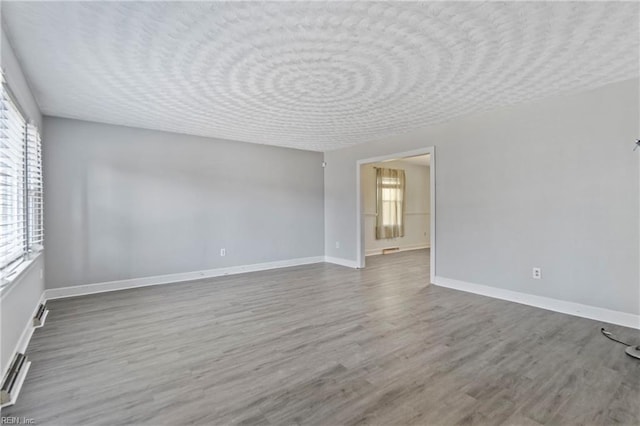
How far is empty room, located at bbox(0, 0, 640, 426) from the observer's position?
1934 mm

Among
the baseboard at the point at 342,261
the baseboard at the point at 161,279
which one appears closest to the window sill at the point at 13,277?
the baseboard at the point at 161,279

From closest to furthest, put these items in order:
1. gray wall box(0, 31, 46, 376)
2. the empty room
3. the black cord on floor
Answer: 1. the empty room
2. gray wall box(0, 31, 46, 376)
3. the black cord on floor

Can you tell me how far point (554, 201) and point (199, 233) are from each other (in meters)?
5.05

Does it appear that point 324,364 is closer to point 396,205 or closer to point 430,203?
point 430,203

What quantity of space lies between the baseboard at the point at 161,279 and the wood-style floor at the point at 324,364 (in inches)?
→ 13.5

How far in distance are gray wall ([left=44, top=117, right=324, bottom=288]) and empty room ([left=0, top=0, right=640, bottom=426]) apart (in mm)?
31

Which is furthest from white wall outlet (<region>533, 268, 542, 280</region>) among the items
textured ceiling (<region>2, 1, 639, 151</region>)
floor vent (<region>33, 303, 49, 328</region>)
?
floor vent (<region>33, 303, 49, 328</region>)

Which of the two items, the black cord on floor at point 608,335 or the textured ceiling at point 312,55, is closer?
the textured ceiling at point 312,55

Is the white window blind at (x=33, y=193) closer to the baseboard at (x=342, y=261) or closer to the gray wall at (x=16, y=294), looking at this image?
the gray wall at (x=16, y=294)

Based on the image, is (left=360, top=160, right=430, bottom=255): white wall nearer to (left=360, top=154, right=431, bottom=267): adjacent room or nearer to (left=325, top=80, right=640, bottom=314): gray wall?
(left=360, top=154, right=431, bottom=267): adjacent room

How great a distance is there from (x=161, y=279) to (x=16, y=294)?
248 cm

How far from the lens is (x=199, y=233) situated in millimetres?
5188

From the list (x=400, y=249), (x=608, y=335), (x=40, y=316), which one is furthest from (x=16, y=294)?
(x=400, y=249)

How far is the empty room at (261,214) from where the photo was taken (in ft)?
6.34
